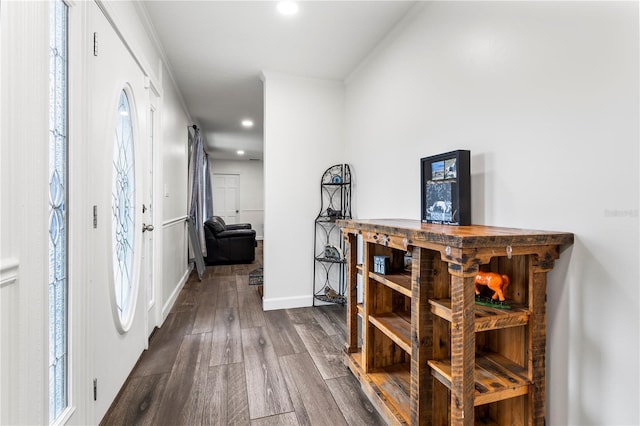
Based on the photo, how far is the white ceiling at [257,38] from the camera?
203 cm

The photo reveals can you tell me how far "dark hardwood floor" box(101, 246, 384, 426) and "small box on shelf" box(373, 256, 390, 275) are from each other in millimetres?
702

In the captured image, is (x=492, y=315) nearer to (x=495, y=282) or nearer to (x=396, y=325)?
(x=495, y=282)

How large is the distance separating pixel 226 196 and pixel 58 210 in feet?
25.4

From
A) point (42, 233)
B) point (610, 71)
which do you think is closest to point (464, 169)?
point (610, 71)

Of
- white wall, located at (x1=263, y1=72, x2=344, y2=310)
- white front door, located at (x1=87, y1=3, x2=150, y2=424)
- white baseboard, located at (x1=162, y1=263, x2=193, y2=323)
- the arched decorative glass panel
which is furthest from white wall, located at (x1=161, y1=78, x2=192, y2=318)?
white wall, located at (x1=263, y1=72, x2=344, y2=310)

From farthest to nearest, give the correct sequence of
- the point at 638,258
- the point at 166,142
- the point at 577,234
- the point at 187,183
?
the point at 187,183 → the point at 166,142 → the point at 577,234 → the point at 638,258

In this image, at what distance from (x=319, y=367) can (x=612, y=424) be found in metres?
1.41

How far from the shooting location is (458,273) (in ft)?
3.34

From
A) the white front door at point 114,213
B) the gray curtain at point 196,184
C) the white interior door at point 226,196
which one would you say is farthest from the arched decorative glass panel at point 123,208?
the white interior door at point 226,196

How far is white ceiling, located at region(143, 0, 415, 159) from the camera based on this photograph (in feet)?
6.66

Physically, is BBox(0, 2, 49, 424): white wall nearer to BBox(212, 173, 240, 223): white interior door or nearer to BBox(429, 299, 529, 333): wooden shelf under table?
BBox(429, 299, 529, 333): wooden shelf under table

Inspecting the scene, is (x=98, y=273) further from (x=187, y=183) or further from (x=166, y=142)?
(x=187, y=183)

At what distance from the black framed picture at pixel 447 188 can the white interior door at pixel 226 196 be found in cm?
773

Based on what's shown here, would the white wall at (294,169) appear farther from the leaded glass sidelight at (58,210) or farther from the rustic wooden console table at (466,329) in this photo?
the leaded glass sidelight at (58,210)
